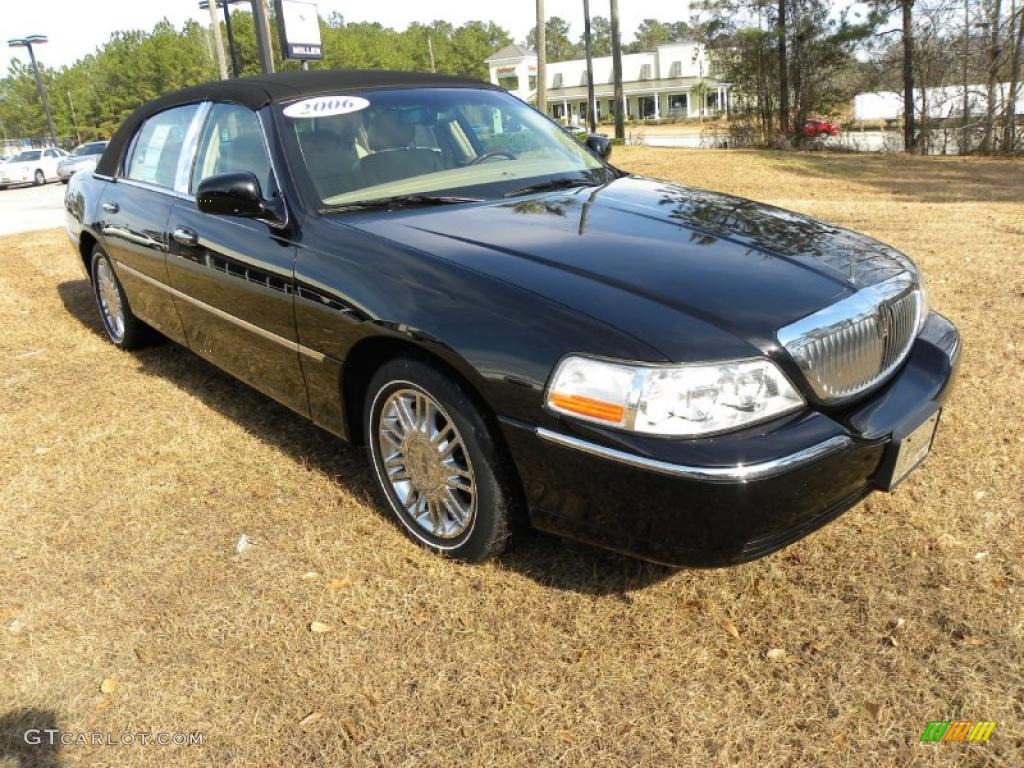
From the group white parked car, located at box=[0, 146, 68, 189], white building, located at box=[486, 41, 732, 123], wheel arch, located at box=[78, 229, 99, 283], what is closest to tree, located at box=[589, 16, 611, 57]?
white building, located at box=[486, 41, 732, 123]

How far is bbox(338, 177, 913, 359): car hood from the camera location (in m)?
2.23

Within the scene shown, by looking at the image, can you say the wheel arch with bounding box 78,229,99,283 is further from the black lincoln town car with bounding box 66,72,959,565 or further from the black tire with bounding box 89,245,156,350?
the black lincoln town car with bounding box 66,72,959,565

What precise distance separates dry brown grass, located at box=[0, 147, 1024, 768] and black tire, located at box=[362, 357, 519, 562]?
0.13 meters

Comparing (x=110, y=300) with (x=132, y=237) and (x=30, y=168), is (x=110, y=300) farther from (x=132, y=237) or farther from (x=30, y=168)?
(x=30, y=168)

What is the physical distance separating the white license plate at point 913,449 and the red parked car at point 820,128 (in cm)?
2301

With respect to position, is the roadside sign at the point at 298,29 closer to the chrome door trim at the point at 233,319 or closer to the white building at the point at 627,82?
the chrome door trim at the point at 233,319

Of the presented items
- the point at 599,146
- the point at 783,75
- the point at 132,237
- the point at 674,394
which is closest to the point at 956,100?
the point at 783,75

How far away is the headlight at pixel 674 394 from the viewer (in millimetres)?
2090

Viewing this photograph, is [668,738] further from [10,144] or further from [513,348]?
[10,144]

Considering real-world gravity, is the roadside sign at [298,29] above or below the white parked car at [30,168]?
above

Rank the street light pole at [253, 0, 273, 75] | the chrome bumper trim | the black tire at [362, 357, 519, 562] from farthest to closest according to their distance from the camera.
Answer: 1. the street light pole at [253, 0, 273, 75]
2. the black tire at [362, 357, 519, 562]
3. the chrome bumper trim

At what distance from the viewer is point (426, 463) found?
280 centimetres

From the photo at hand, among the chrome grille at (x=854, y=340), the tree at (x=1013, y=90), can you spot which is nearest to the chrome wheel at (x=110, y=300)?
the chrome grille at (x=854, y=340)

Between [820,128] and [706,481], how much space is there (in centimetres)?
2393
